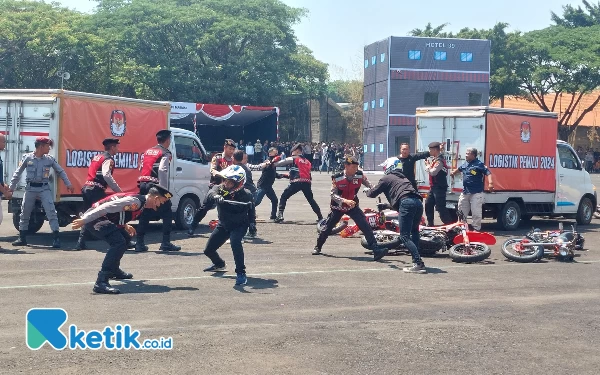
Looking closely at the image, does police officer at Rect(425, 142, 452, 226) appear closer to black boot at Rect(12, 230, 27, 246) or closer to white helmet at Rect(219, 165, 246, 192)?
white helmet at Rect(219, 165, 246, 192)

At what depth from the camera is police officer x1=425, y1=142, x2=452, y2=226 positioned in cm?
1605

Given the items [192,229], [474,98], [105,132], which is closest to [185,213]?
[192,229]

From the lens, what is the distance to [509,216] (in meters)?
18.2

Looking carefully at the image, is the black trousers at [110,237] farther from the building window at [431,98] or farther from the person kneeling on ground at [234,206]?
the building window at [431,98]

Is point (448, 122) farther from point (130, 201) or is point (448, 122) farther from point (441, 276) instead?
point (130, 201)

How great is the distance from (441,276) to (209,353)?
5.23m

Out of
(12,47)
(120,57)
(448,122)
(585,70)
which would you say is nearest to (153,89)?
(120,57)

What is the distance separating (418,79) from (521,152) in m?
32.7

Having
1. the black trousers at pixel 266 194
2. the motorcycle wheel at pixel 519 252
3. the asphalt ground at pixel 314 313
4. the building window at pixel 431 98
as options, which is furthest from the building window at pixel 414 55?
the motorcycle wheel at pixel 519 252

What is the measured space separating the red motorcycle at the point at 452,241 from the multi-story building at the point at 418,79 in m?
36.8

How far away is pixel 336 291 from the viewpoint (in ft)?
33.1

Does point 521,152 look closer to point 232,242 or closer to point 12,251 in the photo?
point 232,242

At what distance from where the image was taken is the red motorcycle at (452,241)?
507 inches

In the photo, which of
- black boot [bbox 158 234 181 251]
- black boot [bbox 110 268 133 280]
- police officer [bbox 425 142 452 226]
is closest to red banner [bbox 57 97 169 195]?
black boot [bbox 158 234 181 251]
